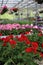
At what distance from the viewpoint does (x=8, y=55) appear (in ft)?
9.72

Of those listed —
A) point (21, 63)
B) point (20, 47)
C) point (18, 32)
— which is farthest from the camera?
point (18, 32)

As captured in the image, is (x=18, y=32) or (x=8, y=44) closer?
(x=8, y=44)

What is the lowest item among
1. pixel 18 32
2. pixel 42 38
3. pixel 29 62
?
pixel 18 32

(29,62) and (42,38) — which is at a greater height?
(29,62)

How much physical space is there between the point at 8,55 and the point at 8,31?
3.45 meters

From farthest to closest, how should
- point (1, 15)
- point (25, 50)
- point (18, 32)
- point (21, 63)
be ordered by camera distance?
point (1, 15)
point (18, 32)
point (25, 50)
point (21, 63)

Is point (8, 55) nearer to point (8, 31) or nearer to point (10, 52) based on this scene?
point (10, 52)

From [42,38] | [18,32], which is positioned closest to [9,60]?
[42,38]

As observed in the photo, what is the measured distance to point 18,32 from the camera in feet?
20.9

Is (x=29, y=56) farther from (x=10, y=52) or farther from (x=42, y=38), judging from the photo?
(x=42, y=38)

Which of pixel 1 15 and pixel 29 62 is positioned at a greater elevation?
pixel 29 62

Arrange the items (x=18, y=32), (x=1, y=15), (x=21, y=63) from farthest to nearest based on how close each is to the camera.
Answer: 1. (x=1, y=15)
2. (x=18, y=32)
3. (x=21, y=63)

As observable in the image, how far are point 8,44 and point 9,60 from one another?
16.4 inches

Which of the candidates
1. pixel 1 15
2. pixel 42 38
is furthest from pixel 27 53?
pixel 1 15
